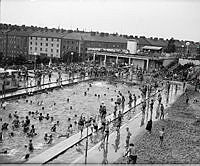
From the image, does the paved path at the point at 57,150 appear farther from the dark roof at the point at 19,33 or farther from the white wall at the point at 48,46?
the dark roof at the point at 19,33

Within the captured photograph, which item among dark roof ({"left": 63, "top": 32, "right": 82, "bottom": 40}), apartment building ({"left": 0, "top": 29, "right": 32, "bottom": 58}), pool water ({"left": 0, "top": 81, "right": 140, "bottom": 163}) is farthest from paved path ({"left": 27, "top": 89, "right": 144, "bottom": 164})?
apartment building ({"left": 0, "top": 29, "right": 32, "bottom": 58})

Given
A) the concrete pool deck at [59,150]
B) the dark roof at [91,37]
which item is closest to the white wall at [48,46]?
the dark roof at [91,37]

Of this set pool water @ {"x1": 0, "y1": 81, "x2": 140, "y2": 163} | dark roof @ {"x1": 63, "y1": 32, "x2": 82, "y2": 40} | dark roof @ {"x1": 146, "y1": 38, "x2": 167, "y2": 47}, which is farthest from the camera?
dark roof @ {"x1": 146, "y1": 38, "x2": 167, "y2": 47}

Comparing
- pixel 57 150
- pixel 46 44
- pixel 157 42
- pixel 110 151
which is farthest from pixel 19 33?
pixel 110 151

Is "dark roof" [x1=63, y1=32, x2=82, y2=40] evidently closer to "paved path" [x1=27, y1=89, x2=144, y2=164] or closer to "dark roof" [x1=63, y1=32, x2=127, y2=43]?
"dark roof" [x1=63, y1=32, x2=127, y2=43]

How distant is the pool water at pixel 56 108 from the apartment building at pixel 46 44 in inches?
1076

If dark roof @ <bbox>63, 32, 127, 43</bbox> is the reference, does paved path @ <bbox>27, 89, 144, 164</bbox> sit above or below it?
below

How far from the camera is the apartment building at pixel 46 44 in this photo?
60431 mm

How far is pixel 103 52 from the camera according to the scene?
51719 mm

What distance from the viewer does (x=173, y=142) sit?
48.2ft

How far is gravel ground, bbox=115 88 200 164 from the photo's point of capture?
12.3m

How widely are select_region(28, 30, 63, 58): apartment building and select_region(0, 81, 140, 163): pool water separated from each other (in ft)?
89.7

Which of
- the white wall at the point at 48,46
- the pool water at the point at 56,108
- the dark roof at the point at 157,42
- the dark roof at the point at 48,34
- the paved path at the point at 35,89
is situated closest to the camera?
the pool water at the point at 56,108

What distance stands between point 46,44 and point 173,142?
164 feet
